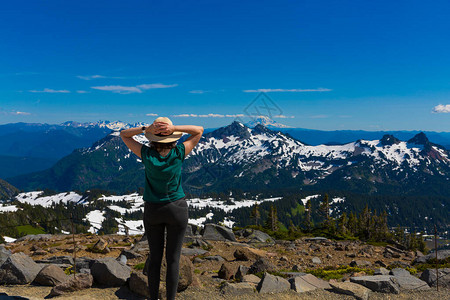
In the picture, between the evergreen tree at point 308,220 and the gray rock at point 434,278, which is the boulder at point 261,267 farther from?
the evergreen tree at point 308,220

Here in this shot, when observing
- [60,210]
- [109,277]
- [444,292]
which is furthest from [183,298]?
[60,210]

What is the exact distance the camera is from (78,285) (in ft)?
33.2

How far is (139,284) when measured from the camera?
9.77 m

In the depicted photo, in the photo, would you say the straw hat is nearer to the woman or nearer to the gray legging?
the woman

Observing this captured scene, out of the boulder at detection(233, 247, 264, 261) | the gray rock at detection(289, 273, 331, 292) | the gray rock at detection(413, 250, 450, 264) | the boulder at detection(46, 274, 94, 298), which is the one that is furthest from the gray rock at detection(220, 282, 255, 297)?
the gray rock at detection(413, 250, 450, 264)

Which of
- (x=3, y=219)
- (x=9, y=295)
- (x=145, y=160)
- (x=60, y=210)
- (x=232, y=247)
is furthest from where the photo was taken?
(x=60, y=210)

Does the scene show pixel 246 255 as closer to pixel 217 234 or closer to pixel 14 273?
pixel 217 234

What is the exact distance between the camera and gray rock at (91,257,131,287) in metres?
10.6

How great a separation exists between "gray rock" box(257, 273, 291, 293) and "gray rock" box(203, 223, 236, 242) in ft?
58.3

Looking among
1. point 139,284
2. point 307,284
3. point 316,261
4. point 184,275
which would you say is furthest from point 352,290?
point 316,261

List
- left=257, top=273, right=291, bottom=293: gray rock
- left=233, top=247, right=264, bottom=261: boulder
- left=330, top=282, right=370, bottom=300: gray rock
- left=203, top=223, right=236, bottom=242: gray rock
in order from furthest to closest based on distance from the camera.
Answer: left=203, top=223, right=236, bottom=242: gray rock, left=233, top=247, right=264, bottom=261: boulder, left=257, top=273, right=291, bottom=293: gray rock, left=330, top=282, right=370, bottom=300: gray rock

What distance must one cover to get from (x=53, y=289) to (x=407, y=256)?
26606 mm

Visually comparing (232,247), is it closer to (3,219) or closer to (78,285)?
(78,285)

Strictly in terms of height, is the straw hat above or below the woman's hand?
below
